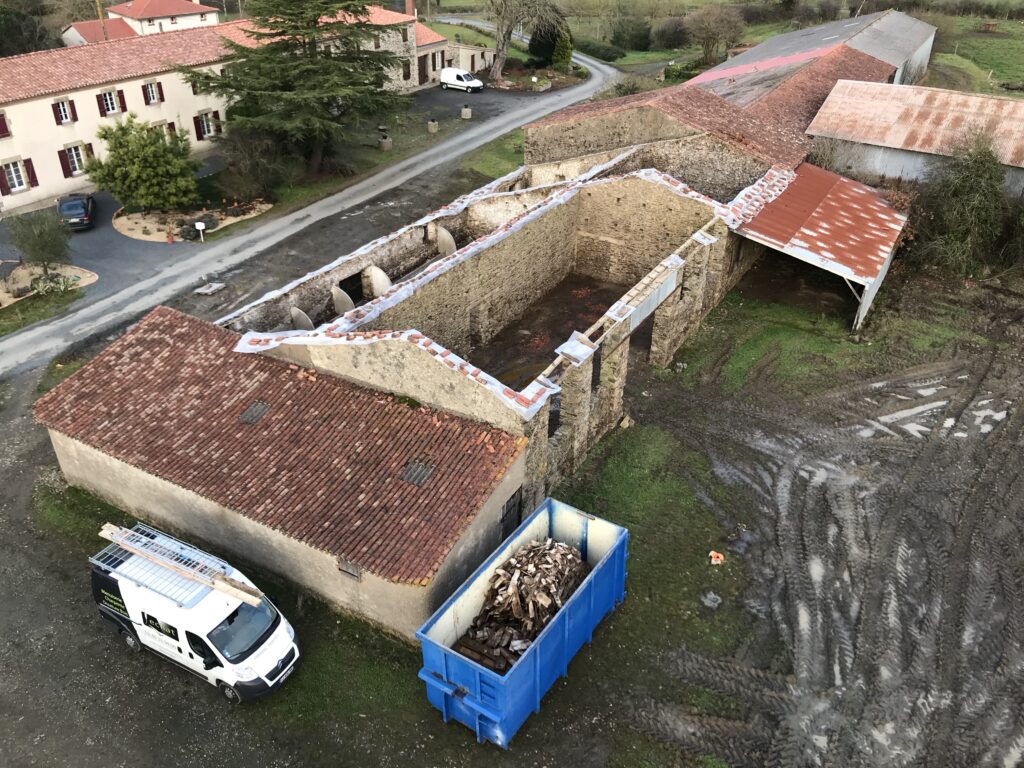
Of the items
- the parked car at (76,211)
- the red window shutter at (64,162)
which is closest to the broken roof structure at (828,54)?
the parked car at (76,211)

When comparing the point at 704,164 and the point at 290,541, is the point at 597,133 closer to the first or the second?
the point at 704,164

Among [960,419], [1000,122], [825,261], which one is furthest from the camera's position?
[1000,122]

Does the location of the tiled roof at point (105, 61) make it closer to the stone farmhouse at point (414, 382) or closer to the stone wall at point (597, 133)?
the stone wall at point (597, 133)

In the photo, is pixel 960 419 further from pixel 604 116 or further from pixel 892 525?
pixel 604 116

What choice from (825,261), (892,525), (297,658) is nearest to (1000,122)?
(825,261)

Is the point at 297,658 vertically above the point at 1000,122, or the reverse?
the point at 1000,122

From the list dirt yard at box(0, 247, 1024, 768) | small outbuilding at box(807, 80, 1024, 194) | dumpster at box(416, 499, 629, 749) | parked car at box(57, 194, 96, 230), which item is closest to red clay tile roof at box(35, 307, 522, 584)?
dumpster at box(416, 499, 629, 749)

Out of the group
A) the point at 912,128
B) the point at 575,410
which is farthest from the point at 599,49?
the point at 575,410

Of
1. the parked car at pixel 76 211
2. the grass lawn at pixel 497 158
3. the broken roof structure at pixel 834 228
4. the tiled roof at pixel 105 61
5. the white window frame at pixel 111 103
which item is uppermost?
the tiled roof at pixel 105 61
